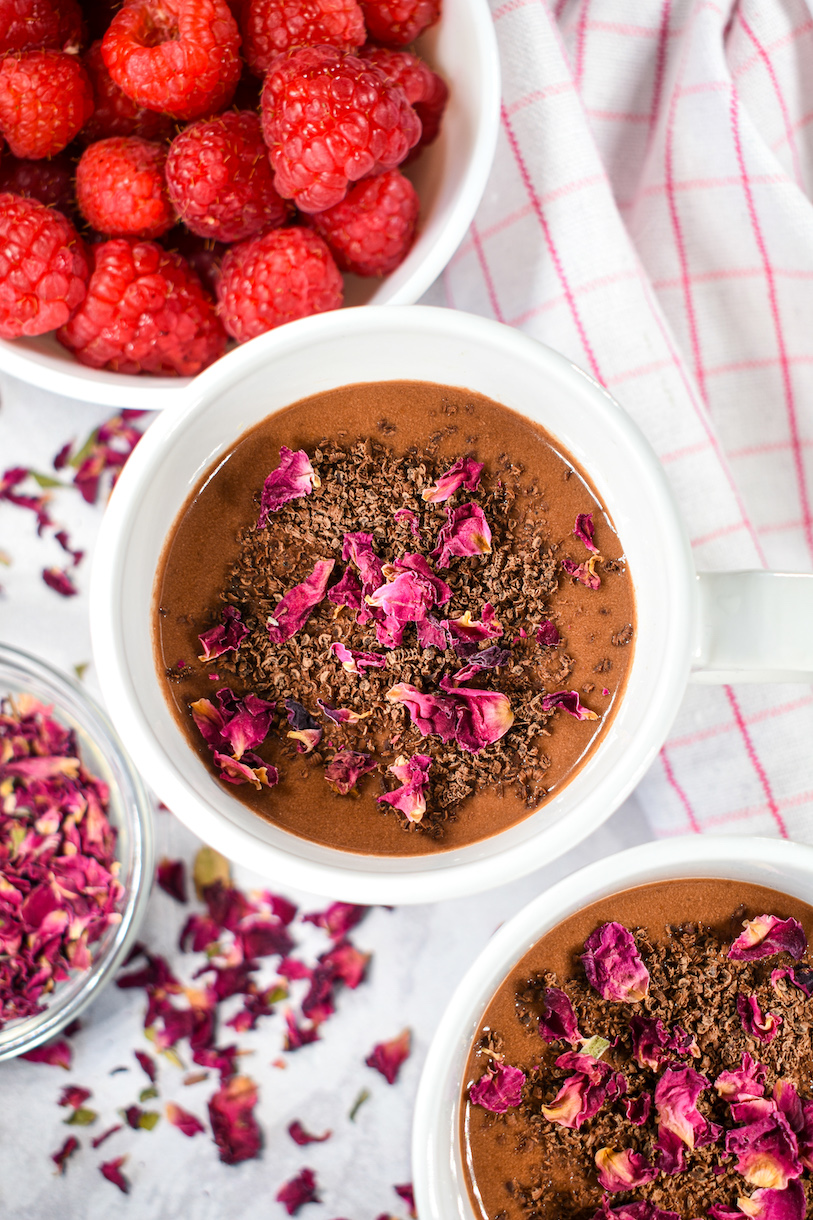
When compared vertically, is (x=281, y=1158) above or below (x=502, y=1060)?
below

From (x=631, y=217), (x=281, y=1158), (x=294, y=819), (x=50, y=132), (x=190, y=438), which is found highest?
(x=50, y=132)

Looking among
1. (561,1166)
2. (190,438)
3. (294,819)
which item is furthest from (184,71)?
(561,1166)

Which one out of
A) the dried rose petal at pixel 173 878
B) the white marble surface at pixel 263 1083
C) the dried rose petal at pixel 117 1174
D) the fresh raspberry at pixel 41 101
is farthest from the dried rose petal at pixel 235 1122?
the fresh raspberry at pixel 41 101

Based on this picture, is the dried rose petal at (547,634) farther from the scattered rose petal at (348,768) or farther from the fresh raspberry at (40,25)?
the fresh raspberry at (40,25)

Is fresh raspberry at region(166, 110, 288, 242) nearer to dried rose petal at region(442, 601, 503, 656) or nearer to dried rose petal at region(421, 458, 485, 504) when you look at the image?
dried rose petal at region(421, 458, 485, 504)

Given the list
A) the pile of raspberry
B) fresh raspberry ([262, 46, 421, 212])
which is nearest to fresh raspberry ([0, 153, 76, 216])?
the pile of raspberry

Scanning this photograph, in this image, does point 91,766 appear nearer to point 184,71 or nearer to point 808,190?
point 184,71
